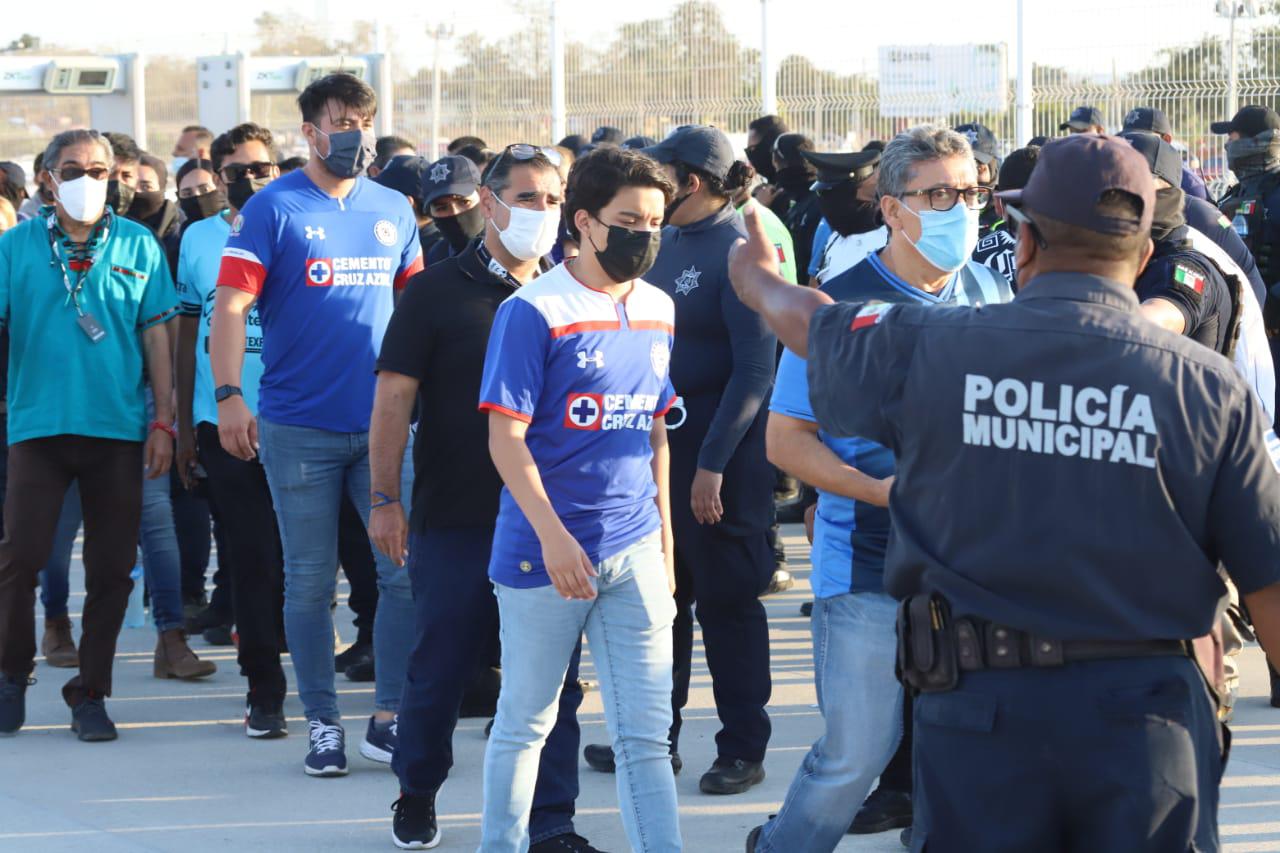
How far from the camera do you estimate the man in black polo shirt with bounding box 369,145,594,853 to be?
4.77m

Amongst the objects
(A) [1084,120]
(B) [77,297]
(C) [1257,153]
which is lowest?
(B) [77,297]

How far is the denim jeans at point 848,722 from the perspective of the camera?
3.85 m

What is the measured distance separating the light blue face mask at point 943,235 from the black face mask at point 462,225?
2.30 m

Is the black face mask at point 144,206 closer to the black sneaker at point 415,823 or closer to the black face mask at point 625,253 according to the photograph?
the black sneaker at point 415,823

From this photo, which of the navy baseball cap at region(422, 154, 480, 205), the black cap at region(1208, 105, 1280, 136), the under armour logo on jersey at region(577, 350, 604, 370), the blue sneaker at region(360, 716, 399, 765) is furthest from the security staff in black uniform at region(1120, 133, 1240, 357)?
the black cap at region(1208, 105, 1280, 136)

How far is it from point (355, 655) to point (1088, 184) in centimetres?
485

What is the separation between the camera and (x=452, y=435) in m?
4.83

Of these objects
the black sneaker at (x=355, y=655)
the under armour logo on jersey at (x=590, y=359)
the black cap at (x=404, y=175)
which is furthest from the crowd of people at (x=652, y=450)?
the black cap at (x=404, y=175)

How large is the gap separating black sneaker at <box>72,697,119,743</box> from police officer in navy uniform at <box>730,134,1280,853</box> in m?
4.04

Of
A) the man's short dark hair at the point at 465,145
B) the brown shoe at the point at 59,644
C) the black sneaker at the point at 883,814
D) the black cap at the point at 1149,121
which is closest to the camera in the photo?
the black sneaker at the point at 883,814

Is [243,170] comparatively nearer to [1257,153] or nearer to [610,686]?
[610,686]

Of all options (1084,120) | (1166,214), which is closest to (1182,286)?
(1166,214)

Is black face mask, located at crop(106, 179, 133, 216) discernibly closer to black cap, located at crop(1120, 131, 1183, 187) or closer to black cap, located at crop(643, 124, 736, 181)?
black cap, located at crop(643, 124, 736, 181)

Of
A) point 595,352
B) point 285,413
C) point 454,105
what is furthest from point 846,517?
point 454,105
